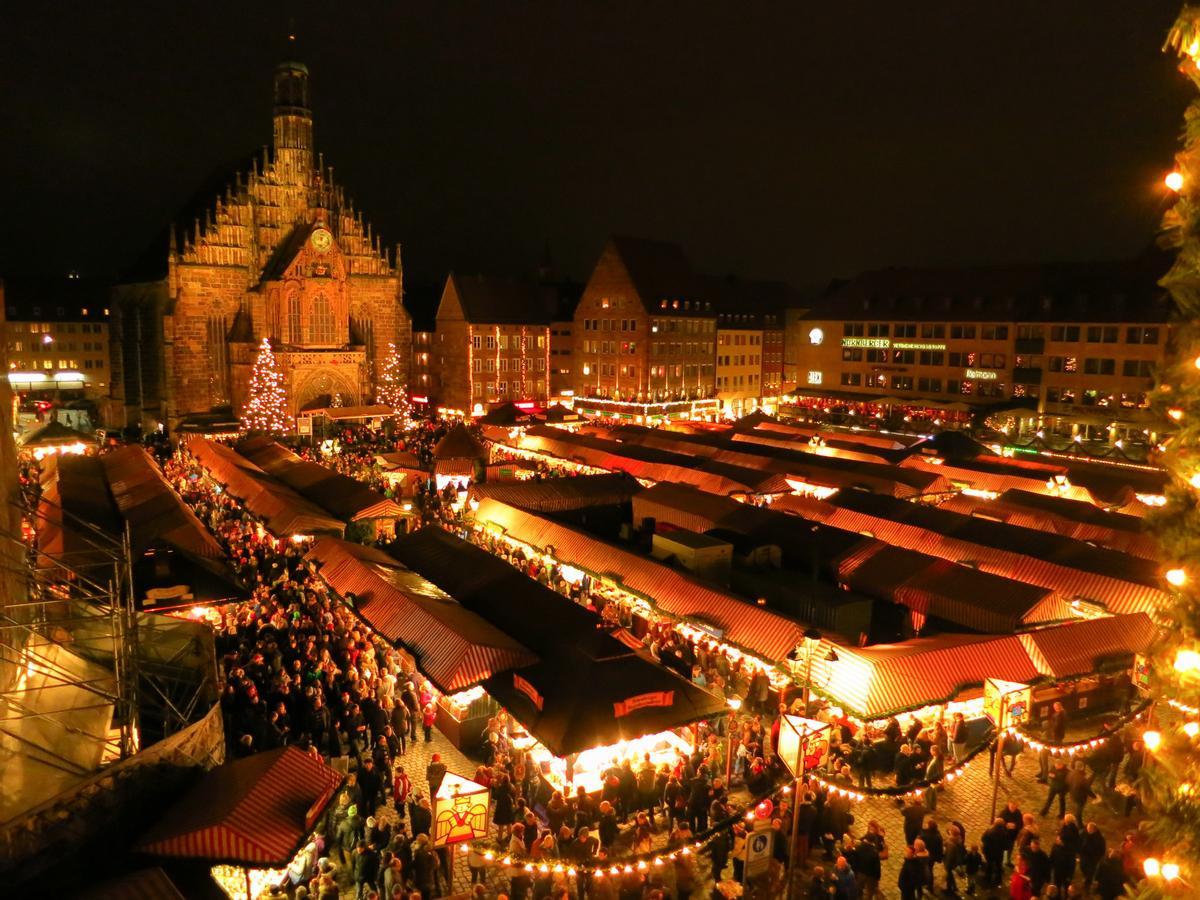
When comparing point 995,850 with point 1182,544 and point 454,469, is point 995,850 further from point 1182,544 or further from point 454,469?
point 454,469

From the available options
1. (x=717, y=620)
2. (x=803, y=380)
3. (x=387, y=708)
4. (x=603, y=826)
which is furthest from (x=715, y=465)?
(x=803, y=380)

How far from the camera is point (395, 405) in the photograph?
55312mm

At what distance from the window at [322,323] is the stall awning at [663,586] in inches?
1241

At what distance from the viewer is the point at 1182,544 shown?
19.3 ft

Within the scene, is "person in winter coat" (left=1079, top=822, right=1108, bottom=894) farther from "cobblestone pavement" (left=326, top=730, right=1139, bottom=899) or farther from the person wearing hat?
the person wearing hat

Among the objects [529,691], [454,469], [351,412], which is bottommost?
[529,691]

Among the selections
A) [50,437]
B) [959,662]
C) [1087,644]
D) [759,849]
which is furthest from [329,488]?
[1087,644]

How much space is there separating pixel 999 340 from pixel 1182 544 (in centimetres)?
5099

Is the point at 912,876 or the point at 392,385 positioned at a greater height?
the point at 392,385

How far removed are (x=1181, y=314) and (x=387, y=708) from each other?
Result: 12668mm

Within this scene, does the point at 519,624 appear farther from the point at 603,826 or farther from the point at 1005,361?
the point at 1005,361

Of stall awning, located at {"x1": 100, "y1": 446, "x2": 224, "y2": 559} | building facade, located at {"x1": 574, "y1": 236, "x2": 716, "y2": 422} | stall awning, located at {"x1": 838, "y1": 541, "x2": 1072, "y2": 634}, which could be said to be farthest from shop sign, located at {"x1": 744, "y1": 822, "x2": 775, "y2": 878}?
building facade, located at {"x1": 574, "y1": 236, "x2": 716, "y2": 422}

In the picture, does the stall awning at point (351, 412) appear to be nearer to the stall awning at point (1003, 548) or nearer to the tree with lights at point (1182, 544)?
the stall awning at point (1003, 548)

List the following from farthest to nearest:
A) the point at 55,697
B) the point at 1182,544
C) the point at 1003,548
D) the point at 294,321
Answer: the point at 294,321
the point at 1003,548
the point at 55,697
the point at 1182,544
